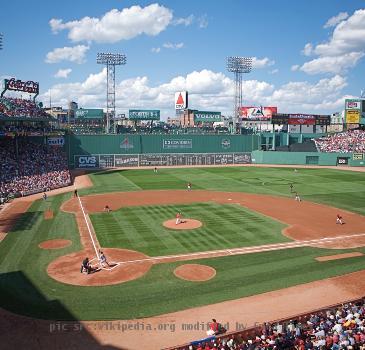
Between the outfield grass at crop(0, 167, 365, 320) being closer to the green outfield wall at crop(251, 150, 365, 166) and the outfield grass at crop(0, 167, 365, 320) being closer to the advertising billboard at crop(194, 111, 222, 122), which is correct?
the green outfield wall at crop(251, 150, 365, 166)

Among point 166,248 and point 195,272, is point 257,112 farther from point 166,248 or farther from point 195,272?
point 195,272

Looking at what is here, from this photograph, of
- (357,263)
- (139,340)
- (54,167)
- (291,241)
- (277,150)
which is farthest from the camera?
(277,150)

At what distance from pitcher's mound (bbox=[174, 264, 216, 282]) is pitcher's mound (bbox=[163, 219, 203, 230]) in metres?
9.23

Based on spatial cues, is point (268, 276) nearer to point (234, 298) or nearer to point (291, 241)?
point (234, 298)

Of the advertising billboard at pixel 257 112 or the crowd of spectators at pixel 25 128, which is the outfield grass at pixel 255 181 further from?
the advertising billboard at pixel 257 112

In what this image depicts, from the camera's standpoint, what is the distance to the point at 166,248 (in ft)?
99.5

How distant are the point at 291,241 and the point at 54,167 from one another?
4609cm

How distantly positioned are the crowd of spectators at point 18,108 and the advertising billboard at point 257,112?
186 ft

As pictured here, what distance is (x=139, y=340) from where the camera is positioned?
1805 centimetres

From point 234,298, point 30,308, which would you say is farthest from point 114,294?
point 234,298

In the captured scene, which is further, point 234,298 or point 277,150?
point 277,150

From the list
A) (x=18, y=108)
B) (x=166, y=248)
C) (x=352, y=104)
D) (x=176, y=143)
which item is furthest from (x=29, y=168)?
(x=352, y=104)

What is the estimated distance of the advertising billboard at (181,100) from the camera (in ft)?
357

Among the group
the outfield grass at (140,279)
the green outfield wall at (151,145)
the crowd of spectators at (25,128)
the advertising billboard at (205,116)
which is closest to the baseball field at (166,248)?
the outfield grass at (140,279)
